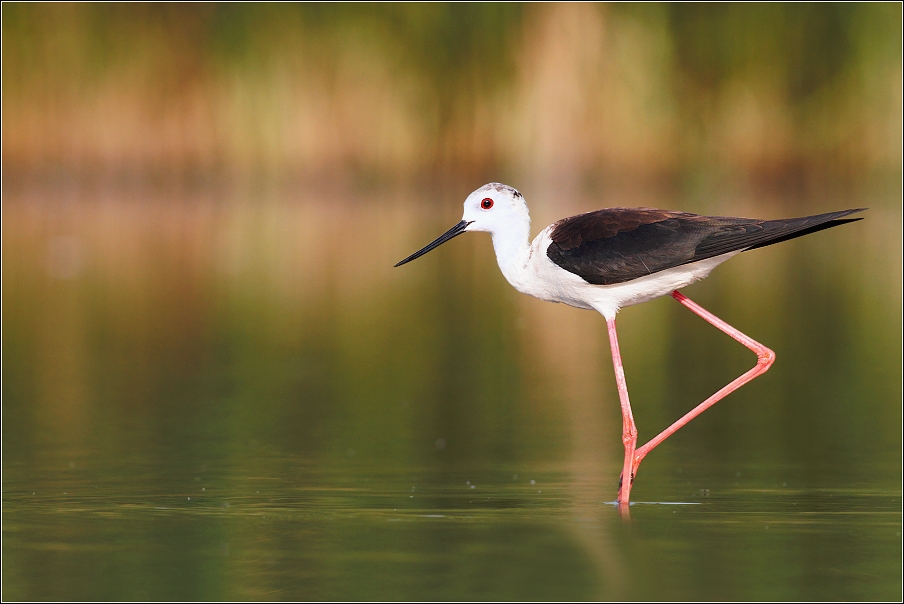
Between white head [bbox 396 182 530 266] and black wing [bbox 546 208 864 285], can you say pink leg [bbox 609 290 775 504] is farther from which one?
white head [bbox 396 182 530 266]

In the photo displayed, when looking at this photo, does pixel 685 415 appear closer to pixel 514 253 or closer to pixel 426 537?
pixel 514 253

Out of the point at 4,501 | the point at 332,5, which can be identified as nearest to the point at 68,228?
the point at 332,5

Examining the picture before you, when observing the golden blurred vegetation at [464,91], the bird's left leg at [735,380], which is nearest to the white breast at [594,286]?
the bird's left leg at [735,380]

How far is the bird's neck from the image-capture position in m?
7.07

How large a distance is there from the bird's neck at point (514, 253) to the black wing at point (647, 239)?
18 cm

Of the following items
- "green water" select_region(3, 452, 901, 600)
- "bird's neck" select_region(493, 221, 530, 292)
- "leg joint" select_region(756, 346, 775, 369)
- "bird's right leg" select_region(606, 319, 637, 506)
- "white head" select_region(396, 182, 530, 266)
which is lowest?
"green water" select_region(3, 452, 901, 600)

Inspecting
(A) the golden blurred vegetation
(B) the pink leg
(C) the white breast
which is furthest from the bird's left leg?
(A) the golden blurred vegetation

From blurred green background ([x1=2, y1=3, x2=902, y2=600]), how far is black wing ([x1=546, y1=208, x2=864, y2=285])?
98 centimetres

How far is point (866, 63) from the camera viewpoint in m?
22.5

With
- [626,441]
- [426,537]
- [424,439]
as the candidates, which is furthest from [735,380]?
[426,537]

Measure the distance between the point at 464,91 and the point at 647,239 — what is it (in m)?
16.4

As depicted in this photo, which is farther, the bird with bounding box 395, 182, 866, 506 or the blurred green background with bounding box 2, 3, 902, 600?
the bird with bounding box 395, 182, 866, 506

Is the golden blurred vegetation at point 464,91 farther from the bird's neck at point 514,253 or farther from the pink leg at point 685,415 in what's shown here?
the bird's neck at point 514,253

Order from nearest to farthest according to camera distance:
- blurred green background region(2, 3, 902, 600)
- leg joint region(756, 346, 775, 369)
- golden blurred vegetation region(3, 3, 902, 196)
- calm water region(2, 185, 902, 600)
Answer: calm water region(2, 185, 902, 600) → blurred green background region(2, 3, 902, 600) → leg joint region(756, 346, 775, 369) → golden blurred vegetation region(3, 3, 902, 196)
